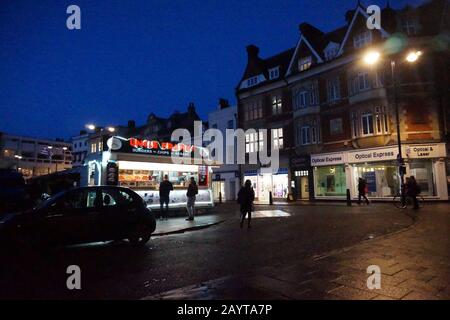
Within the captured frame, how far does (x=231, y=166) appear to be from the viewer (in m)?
33.5

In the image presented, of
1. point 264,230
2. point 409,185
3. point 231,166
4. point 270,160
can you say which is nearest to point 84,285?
point 264,230

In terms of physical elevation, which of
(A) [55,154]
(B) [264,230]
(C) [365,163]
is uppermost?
(A) [55,154]

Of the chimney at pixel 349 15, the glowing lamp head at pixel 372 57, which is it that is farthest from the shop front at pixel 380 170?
the chimney at pixel 349 15

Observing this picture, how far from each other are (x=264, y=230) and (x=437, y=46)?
68.5ft

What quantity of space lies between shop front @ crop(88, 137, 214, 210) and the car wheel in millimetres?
6937

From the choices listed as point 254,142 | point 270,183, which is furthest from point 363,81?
point 270,183

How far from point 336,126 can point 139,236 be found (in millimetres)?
21342

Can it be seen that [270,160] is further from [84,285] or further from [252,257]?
[84,285]

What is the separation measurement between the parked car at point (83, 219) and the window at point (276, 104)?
23.6m

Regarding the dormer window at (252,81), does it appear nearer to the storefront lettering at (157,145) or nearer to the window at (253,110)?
the window at (253,110)

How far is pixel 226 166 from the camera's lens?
34.1 metres

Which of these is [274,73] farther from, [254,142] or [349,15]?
[349,15]

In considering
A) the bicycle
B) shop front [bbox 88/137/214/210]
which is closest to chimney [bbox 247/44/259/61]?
shop front [bbox 88/137/214/210]

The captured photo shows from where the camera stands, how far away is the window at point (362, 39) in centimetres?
2314
